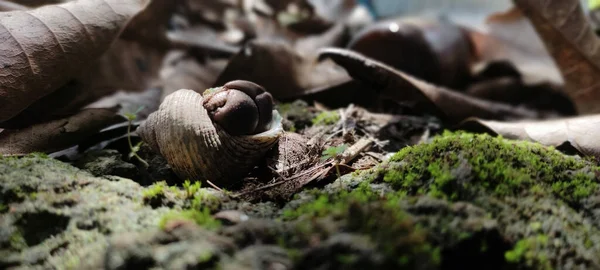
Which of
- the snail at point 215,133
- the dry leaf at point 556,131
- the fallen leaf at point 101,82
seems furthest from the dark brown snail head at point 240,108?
the dry leaf at point 556,131

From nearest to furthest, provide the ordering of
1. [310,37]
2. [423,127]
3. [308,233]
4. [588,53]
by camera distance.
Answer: [308,233] < [423,127] < [588,53] < [310,37]

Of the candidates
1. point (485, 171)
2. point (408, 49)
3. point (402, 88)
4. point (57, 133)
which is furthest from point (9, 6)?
point (408, 49)

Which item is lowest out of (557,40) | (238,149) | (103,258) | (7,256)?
(7,256)

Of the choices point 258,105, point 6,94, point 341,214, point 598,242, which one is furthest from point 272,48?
point 598,242

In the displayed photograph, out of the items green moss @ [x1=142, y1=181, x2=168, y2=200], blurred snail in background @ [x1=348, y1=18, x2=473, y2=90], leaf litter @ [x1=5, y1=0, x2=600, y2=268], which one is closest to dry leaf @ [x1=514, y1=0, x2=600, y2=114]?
leaf litter @ [x1=5, y1=0, x2=600, y2=268]

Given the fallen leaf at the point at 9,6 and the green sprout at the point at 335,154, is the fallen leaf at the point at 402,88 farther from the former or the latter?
the fallen leaf at the point at 9,6

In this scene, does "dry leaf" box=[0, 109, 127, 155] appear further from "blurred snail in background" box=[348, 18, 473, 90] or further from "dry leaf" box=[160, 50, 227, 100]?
"blurred snail in background" box=[348, 18, 473, 90]

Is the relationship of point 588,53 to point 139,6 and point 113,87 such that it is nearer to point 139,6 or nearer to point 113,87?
point 139,6
